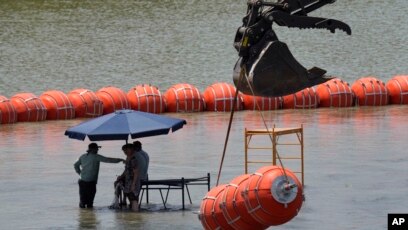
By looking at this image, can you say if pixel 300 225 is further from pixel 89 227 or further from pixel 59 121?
pixel 59 121

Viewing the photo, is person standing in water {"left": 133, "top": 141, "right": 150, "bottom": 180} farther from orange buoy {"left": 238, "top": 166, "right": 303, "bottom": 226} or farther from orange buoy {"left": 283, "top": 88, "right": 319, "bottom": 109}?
orange buoy {"left": 283, "top": 88, "right": 319, "bottom": 109}

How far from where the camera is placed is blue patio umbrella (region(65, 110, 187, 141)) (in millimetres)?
30719

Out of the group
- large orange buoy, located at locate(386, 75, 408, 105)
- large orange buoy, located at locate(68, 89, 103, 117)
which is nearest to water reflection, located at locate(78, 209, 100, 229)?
large orange buoy, located at locate(68, 89, 103, 117)

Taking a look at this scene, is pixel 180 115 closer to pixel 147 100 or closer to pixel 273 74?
pixel 147 100

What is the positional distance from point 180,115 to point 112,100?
245cm

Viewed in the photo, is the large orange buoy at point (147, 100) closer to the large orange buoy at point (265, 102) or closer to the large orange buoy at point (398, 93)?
the large orange buoy at point (265, 102)

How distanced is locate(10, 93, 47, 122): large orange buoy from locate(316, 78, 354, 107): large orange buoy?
1014 cm

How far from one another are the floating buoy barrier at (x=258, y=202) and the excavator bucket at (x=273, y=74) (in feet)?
6.22

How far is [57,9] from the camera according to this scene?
3969 inches

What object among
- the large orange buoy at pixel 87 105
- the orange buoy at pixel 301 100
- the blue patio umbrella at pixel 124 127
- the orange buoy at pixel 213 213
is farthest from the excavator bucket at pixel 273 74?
the orange buoy at pixel 301 100

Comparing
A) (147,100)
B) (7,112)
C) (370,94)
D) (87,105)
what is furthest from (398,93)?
(7,112)

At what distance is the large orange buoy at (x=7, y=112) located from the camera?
157 ft

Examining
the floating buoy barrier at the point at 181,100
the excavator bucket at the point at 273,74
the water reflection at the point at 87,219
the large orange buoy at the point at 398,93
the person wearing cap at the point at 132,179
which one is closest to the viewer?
the excavator bucket at the point at 273,74

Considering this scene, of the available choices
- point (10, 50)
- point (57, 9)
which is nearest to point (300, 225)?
point (10, 50)
